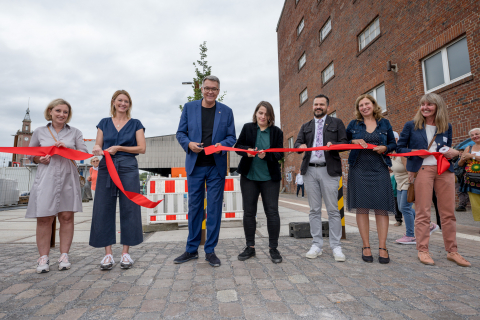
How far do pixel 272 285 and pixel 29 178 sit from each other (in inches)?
850

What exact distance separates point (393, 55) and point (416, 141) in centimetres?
857

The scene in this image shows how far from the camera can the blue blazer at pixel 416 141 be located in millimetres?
3276

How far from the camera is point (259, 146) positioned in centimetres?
351

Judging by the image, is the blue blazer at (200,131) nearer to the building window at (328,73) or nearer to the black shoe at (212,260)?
the black shoe at (212,260)

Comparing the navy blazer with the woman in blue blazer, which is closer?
the woman in blue blazer

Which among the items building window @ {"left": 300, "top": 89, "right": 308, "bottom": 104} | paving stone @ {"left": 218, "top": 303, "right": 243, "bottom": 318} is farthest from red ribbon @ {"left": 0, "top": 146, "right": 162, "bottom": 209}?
building window @ {"left": 300, "top": 89, "right": 308, "bottom": 104}

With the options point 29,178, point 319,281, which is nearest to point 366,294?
point 319,281

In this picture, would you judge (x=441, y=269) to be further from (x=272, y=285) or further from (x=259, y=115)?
(x=259, y=115)

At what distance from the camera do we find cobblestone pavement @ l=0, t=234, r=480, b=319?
1.92 meters

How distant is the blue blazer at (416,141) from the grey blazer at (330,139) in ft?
2.48

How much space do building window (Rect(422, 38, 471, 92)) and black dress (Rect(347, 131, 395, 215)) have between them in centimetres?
637

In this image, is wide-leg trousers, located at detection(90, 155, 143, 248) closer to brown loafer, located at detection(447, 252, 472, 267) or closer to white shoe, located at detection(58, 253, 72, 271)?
white shoe, located at detection(58, 253, 72, 271)

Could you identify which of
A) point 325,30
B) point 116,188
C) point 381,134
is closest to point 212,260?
point 116,188

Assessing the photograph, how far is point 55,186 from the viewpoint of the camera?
9.96 feet
